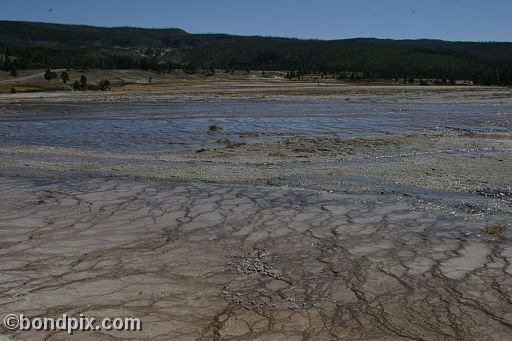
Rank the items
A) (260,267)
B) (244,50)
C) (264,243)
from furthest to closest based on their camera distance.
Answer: (244,50)
(264,243)
(260,267)

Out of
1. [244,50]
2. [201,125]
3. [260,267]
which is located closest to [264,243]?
[260,267]

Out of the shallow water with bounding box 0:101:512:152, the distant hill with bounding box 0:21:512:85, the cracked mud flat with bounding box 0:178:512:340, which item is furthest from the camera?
the distant hill with bounding box 0:21:512:85

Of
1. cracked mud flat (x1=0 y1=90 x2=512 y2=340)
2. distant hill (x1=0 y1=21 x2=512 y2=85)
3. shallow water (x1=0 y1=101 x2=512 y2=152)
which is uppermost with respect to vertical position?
distant hill (x1=0 y1=21 x2=512 y2=85)

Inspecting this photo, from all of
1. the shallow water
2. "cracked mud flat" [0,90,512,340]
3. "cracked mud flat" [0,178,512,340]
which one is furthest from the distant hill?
"cracked mud flat" [0,178,512,340]

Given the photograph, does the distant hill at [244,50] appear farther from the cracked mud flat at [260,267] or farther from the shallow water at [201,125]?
the cracked mud flat at [260,267]

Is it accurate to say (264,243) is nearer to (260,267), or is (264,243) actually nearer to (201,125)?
(260,267)

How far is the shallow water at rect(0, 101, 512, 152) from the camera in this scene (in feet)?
51.0

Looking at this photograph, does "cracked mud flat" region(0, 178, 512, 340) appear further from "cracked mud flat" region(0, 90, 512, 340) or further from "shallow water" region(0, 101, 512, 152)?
"shallow water" region(0, 101, 512, 152)

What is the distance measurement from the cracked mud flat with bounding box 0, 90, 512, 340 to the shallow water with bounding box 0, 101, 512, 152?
2.84 meters

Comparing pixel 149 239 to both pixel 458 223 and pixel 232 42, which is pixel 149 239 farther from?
pixel 232 42

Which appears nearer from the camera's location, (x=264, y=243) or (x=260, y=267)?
(x=260, y=267)

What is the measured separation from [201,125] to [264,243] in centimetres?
1391

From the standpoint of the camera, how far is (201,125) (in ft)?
64.2

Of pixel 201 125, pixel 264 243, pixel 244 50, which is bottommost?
pixel 201 125
